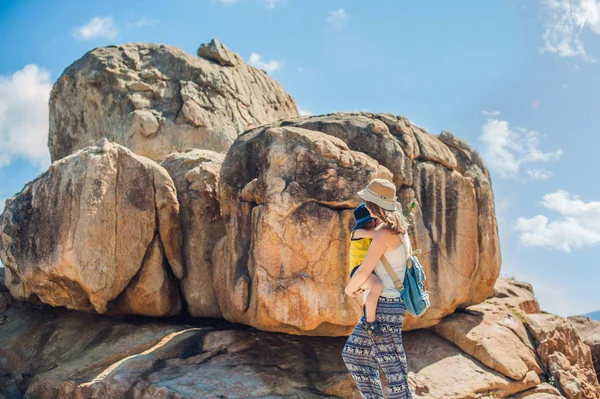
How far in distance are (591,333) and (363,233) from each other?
1169cm

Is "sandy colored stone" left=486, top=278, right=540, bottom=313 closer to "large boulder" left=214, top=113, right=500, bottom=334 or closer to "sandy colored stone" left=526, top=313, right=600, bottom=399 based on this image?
"sandy colored stone" left=526, top=313, right=600, bottom=399

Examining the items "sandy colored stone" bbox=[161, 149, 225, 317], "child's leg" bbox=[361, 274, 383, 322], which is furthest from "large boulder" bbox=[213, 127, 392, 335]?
"child's leg" bbox=[361, 274, 383, 322]

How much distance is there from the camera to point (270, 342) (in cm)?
995

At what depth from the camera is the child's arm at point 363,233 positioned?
646 cm

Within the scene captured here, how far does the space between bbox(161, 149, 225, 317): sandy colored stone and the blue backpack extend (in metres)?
5.14

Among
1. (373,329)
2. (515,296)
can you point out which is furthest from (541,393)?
(373,329)

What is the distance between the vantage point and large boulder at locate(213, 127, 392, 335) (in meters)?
9.02

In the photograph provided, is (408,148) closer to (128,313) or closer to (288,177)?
(288,177)

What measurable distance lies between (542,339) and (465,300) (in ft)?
5.60

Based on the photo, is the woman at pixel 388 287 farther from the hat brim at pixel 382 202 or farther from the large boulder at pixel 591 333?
the large boulder at pixel 591 333

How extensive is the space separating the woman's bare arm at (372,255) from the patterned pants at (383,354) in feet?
1.13

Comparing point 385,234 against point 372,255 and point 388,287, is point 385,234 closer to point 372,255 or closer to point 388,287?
point 372,255

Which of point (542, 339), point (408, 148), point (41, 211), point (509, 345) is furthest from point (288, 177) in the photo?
point (542, 339)

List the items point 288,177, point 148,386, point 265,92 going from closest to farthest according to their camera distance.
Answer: point 148,386 → point 288,177 → point 265,92
